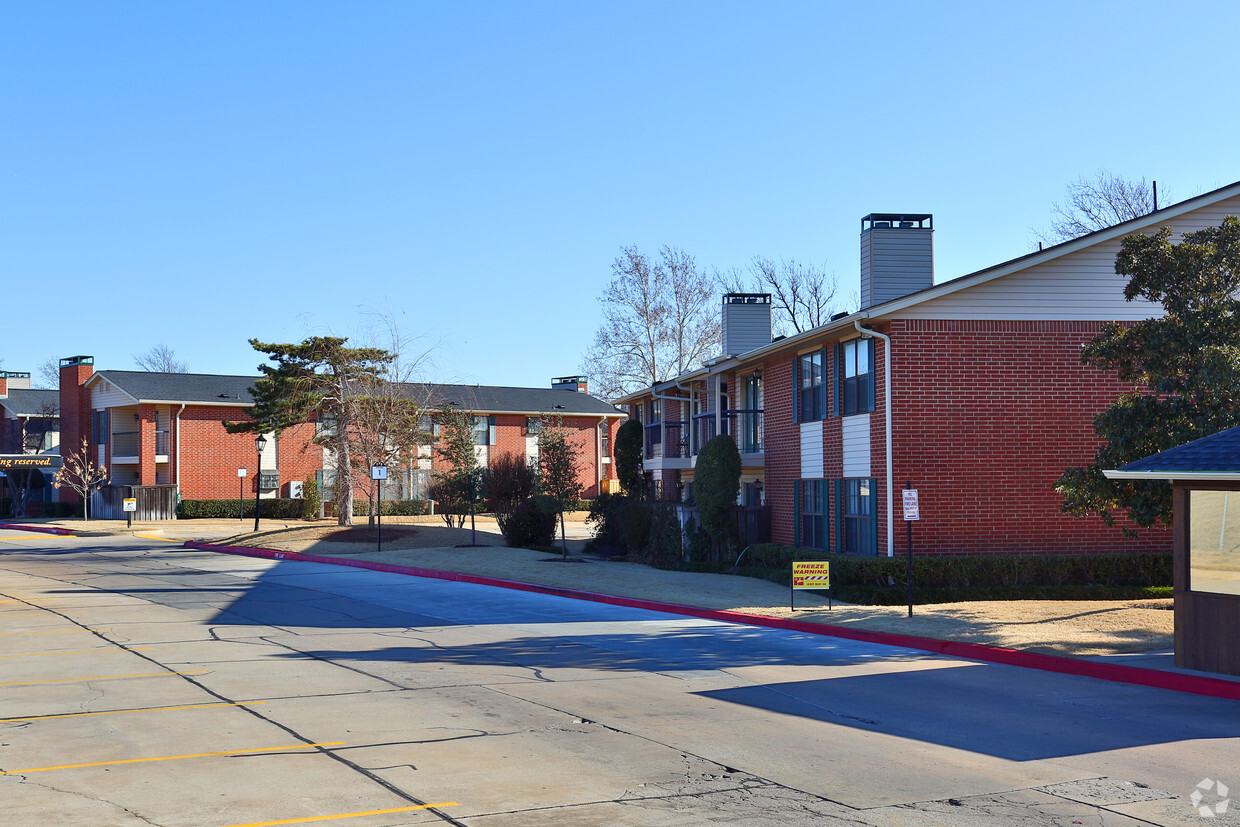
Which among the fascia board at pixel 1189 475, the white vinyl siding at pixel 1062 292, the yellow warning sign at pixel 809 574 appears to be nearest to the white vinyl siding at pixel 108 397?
the white vinyl siding at pixel 1062 292

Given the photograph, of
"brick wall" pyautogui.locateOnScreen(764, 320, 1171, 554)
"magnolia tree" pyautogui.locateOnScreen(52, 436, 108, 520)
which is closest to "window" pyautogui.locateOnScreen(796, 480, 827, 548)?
"brick wall" pyautogui.locateOnScreen(764, 320, 1171, 554)

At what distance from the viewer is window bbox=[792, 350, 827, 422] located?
86.5 ft

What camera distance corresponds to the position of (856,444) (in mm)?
24188

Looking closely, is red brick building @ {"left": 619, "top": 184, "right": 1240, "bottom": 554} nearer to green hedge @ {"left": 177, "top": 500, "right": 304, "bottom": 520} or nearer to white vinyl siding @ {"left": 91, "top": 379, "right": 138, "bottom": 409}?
green hedge @ {"left": 177, "top": 500, "right": 304, "bottom": 520}

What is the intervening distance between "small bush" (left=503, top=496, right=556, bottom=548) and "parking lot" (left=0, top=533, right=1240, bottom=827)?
18.5m

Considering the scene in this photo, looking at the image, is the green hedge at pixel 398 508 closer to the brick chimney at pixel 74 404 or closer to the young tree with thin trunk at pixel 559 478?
the brick chimney at pixel 74 404

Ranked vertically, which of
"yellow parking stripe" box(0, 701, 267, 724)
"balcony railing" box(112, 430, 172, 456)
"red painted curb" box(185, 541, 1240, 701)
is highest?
"balcony railing" box(112, 430, 172, 456)

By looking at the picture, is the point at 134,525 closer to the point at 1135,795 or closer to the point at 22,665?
the point at 22,665

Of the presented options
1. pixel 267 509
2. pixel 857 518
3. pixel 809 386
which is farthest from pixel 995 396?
pixel 267 509

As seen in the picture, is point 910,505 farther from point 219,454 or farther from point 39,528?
point 219,454

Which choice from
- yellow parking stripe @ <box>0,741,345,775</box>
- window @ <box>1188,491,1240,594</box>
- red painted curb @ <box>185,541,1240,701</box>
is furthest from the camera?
window @ <box>1188,491,1240,594</box>

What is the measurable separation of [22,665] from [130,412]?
48418 millimetres

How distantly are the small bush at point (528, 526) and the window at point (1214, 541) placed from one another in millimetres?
24032

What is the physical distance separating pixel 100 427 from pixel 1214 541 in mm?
57555
